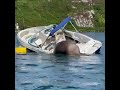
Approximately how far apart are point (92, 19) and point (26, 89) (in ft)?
385

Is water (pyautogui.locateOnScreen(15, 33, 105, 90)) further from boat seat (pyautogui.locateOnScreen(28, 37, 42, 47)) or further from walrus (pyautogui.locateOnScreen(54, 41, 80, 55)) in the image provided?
Answer: boat seat (pyautogui.locateOnScreen(28, 37, 42, 47))

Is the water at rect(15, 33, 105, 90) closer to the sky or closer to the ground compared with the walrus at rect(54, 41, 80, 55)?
closer to the ground

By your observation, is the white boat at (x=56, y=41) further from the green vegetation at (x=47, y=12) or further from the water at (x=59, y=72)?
the green vegetation at (x=47, y=12)


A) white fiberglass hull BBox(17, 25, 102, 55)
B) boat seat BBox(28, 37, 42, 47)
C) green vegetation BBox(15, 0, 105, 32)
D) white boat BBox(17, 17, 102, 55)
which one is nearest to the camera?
white fiberglass hull BBox(17, 25, 102, 55)

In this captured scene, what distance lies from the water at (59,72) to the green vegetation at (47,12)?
262 feet

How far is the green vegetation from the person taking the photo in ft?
375

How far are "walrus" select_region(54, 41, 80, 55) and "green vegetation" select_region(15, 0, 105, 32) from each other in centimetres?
7777

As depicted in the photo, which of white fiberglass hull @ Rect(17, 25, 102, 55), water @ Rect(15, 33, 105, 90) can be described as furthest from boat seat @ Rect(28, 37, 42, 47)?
water @ Rect(15, 33, 105, 90)

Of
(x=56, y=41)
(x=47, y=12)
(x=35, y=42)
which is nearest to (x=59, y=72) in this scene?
(x=56, y=41)

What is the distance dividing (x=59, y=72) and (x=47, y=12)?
348 ft

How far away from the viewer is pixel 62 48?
29203 millimetres

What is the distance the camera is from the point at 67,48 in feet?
92.4

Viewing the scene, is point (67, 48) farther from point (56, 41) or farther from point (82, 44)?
point (82, 44)
